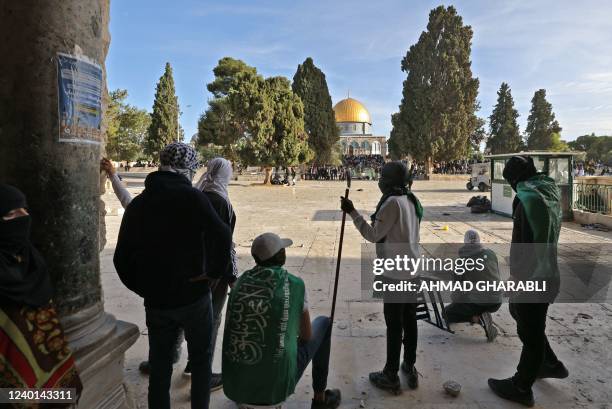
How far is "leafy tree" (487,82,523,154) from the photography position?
50.0 m

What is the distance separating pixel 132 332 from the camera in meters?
2.57

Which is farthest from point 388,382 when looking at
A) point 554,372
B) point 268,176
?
point 268,176

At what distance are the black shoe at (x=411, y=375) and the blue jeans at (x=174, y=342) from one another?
4.82 feet

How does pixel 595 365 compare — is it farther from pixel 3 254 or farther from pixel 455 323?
pixel 3 254

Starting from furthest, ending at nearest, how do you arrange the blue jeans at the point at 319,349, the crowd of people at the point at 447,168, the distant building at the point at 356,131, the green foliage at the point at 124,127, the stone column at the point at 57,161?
1. the distant building at the point at 356,131
2. the crowd of people at the point at 447,168
3. the green foliage at the point at 124,127
4. the blue jeans at the point at 319,349
5. the stone column at the point at 57,161

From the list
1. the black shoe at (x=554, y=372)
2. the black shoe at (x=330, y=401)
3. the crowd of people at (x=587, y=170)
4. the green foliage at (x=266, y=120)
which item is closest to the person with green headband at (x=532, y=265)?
the black shoe at (x=554, y=372)

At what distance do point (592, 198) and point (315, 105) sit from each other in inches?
1233

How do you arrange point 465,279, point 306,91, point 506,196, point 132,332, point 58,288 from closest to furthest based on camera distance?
point 58,288 → point 132,332 → point 465,279 → point 506,196 → point 306,91

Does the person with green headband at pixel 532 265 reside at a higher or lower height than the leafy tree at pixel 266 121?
lower

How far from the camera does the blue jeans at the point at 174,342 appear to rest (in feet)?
7.57

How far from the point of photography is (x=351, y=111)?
82375mm

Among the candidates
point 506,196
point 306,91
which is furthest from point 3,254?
point 306,91

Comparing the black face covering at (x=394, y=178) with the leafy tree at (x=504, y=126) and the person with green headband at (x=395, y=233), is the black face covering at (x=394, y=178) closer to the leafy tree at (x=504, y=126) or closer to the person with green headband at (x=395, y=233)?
the person with green headband at (x=395, y=233)

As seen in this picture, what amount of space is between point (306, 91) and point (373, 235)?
126 feet
